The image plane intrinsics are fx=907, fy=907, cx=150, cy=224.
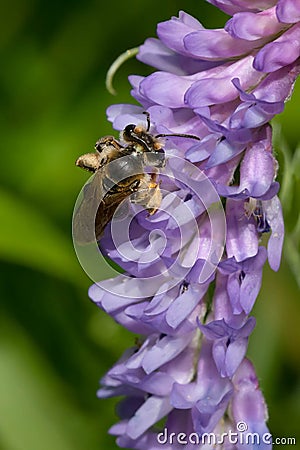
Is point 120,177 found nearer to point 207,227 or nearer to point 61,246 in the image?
point 207,227

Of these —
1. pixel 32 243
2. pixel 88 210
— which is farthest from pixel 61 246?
pixel 88 210

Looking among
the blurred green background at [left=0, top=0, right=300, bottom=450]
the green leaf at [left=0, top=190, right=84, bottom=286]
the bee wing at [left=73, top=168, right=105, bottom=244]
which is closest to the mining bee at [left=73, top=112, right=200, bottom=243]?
the bee wing at [left=73, top=168, right=105, bottom=244]

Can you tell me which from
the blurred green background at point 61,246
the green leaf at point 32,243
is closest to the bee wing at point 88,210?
the blurred green background at point 61,246

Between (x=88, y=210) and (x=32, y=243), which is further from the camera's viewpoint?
(x=32, y=243)

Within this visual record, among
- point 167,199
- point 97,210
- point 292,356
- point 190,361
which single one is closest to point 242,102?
point 167,199

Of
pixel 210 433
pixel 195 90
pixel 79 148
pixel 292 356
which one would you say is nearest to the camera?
pixel 195 90

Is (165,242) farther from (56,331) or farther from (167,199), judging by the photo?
(56,331)

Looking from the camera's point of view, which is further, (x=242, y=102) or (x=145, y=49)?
(x=145, y=49)
